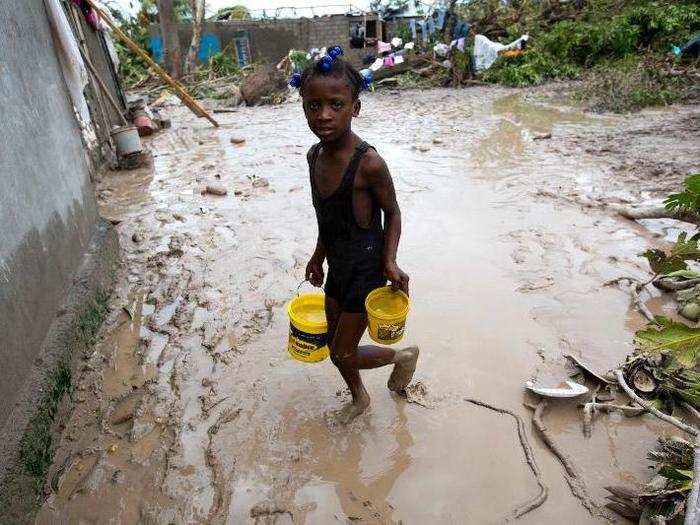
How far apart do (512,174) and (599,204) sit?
131cm

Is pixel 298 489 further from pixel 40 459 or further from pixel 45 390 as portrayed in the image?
pixel 45 390

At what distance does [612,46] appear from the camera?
11.5m

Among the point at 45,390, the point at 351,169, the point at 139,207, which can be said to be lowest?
the point at 139,207

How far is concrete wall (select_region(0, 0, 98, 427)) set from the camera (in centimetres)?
209

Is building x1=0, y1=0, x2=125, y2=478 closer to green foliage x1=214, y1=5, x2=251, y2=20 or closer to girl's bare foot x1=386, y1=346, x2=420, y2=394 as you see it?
girl's bare foot x1=386, y1=346, x2=420, y2=394

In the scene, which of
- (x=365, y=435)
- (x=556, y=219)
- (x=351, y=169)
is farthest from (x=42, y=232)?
(x=556, y=219)

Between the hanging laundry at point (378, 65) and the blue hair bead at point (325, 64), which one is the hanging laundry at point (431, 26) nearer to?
the hanging laundry at point (378, 65)

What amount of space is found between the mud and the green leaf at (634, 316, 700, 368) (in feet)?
1.73

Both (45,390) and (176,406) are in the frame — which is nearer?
(45,390)

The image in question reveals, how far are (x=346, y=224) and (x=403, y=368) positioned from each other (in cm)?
84

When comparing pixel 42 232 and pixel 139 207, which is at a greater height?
pixel 42 232

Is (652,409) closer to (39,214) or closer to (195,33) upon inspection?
(39,214)

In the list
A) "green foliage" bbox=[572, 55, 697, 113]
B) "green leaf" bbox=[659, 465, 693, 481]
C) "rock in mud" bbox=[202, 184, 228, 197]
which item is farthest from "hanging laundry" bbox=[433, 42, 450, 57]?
"green leaf" bbox=[659, 465, 693, 481]

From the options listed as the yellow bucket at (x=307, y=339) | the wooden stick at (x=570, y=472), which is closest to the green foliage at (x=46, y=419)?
the yellow bucket at (x=307, y=339)
